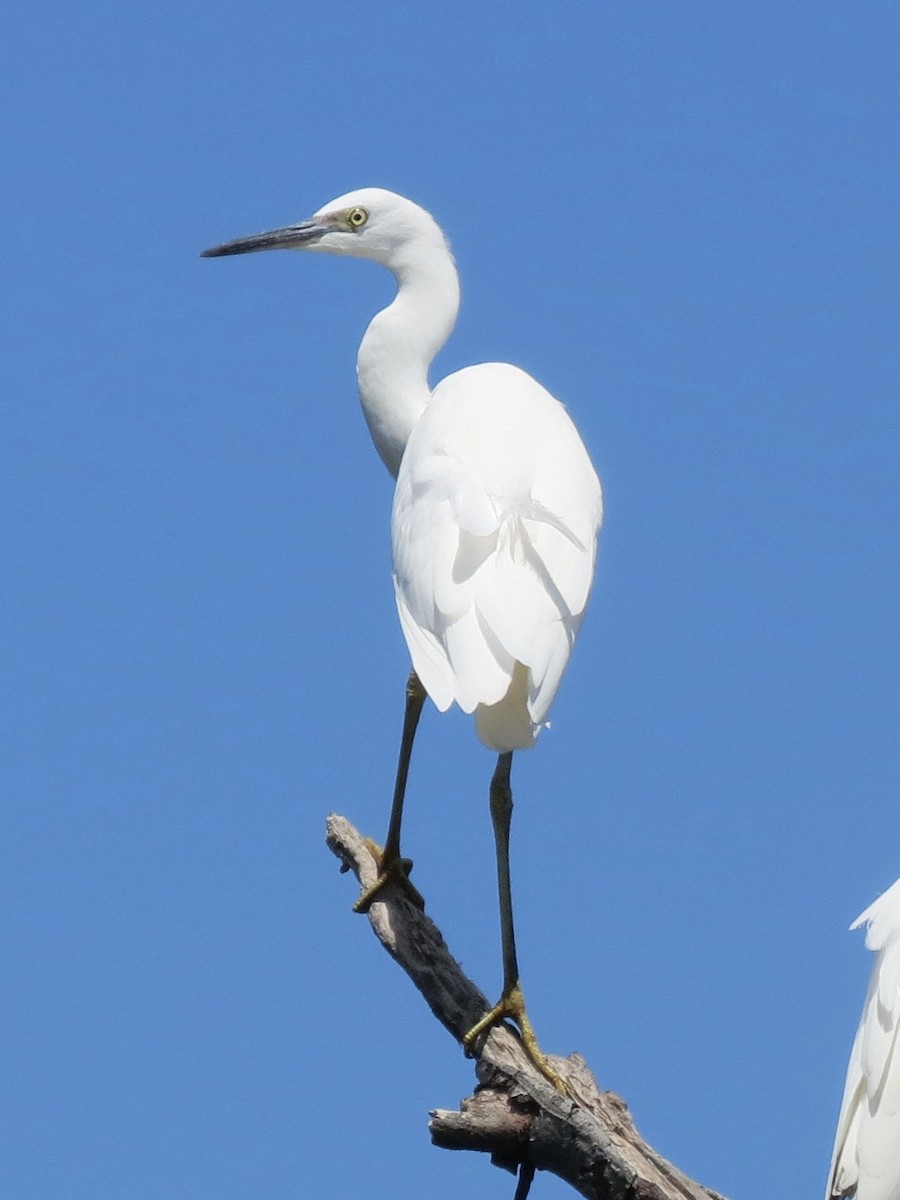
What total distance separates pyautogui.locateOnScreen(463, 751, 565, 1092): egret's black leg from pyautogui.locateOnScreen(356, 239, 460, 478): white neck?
228 cm

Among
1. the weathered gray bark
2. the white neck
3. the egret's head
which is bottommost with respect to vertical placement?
the weathered gray bark

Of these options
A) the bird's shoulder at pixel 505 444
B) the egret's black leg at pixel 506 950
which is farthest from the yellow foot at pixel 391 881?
the bird's shoulder at pixel 505 444

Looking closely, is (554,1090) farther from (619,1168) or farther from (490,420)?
(490,420)

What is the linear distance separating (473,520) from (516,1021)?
6.06 feet

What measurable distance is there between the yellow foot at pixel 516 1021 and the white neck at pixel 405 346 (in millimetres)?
3043

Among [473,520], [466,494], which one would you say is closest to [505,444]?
[466,494]

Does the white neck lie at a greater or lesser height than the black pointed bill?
lesser

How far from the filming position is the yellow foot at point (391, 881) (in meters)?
8.26

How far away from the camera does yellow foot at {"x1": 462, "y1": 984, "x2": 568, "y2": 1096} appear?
7.30 metres

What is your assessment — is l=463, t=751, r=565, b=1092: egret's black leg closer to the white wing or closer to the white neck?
the white wing

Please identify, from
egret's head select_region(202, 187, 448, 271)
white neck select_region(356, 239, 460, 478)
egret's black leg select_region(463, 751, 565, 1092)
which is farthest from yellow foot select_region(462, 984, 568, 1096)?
egret's head select_region(202, 187, 448, 271)

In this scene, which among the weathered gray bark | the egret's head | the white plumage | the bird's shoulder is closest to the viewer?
the weathered gray bark

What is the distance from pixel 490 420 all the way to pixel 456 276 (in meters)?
1.66

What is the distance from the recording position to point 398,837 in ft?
27.6
